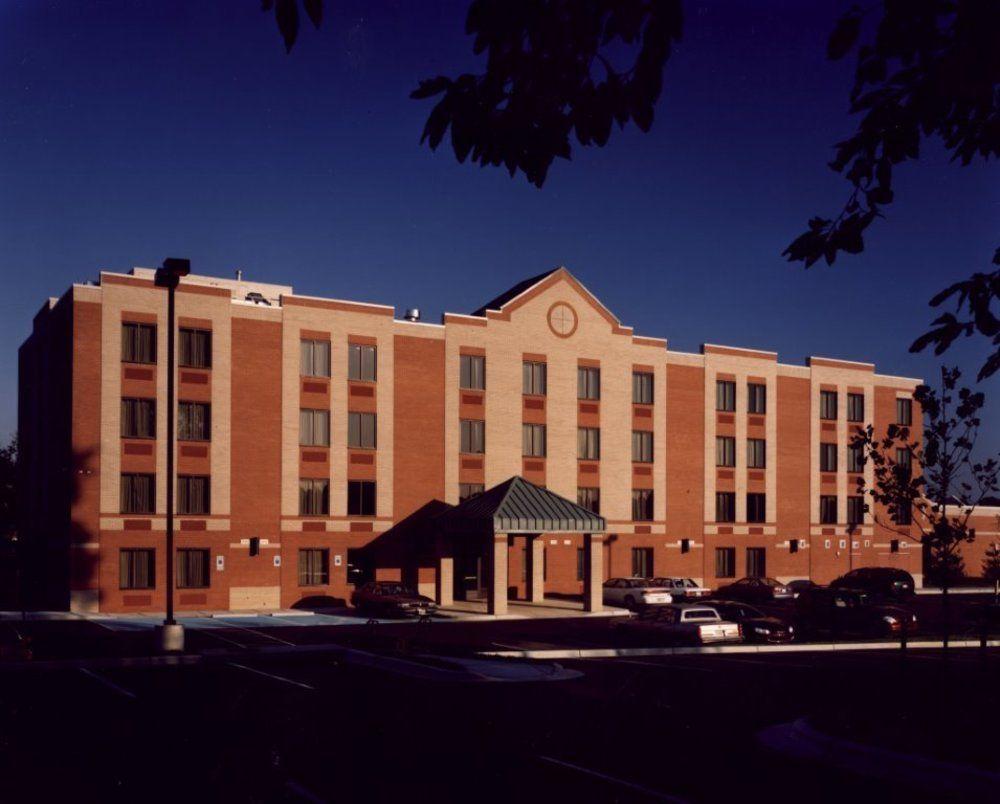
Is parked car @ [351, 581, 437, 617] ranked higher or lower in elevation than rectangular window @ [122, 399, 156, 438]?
lower

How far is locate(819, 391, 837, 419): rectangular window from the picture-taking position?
62750 millimetres

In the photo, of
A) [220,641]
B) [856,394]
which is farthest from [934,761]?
[856,394]

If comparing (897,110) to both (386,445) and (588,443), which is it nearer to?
(386,445)

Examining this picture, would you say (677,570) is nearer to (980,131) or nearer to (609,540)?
(609,540)

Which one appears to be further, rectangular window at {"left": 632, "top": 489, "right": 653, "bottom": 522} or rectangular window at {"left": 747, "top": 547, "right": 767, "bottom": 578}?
rectangular window at {"left": 747, "top": 547, "right": 767, "bottom": 578}

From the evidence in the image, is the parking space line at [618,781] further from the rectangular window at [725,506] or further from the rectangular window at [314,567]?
the rectangular window at [725,506]

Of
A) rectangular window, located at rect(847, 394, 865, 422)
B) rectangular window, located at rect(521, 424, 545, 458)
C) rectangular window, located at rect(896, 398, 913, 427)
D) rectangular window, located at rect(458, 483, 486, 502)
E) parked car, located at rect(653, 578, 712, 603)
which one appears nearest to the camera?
parked car, located at rect(653, 578, 712, 603)

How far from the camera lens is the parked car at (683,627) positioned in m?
33.6

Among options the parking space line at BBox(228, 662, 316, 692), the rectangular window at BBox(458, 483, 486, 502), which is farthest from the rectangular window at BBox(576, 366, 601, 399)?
the parking space line at BBox(228, 662, 316, 692)

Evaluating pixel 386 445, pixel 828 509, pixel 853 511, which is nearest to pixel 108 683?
pixel 386 445

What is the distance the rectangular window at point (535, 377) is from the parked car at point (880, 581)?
18064 millimetres

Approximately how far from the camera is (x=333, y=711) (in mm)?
19297

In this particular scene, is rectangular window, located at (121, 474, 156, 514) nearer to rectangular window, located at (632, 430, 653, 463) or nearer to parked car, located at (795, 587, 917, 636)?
rectangular window, located at (632, 430, 653, 463)

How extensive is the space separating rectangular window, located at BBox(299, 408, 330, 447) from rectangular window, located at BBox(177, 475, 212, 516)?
461 centimetres
